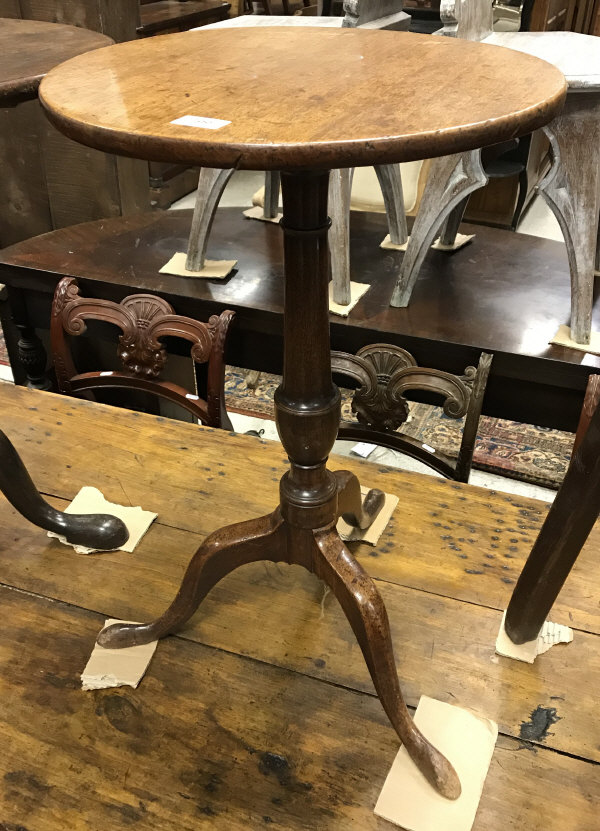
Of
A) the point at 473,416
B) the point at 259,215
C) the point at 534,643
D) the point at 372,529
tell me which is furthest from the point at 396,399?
the point at 259,215

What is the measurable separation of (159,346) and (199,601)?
0.66 metres

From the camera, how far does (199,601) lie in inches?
36.9

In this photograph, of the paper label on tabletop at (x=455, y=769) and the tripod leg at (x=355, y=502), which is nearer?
the paper label on tabletop at (x=455, y=769)

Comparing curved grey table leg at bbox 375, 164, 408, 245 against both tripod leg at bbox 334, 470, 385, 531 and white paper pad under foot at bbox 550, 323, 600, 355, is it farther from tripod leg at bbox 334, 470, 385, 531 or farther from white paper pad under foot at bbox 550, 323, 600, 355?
tripod leg at bbox 334, 470, 385, 531

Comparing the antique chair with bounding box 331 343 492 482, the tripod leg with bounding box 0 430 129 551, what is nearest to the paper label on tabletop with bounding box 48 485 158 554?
the tripod leg with bounding box 0 430 129 551

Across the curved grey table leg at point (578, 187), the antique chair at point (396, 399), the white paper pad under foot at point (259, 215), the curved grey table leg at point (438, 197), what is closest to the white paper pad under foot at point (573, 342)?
the curved grey table leg at point (578, 187)

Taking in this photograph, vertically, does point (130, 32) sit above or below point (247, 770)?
above

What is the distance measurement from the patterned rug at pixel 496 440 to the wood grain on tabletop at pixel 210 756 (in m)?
1.18

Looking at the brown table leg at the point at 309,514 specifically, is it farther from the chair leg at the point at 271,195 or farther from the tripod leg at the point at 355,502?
the chair leg at the point at 271,195

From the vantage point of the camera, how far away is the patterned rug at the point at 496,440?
207 cm

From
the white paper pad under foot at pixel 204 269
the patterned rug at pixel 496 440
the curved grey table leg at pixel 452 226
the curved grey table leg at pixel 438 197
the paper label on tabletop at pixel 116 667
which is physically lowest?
the patterned rug at pixel 496 440

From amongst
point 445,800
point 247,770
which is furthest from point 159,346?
point 445,800

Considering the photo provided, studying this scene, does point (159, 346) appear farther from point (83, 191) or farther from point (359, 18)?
point (83, 191)

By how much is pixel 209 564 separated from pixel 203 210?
3.13ft
